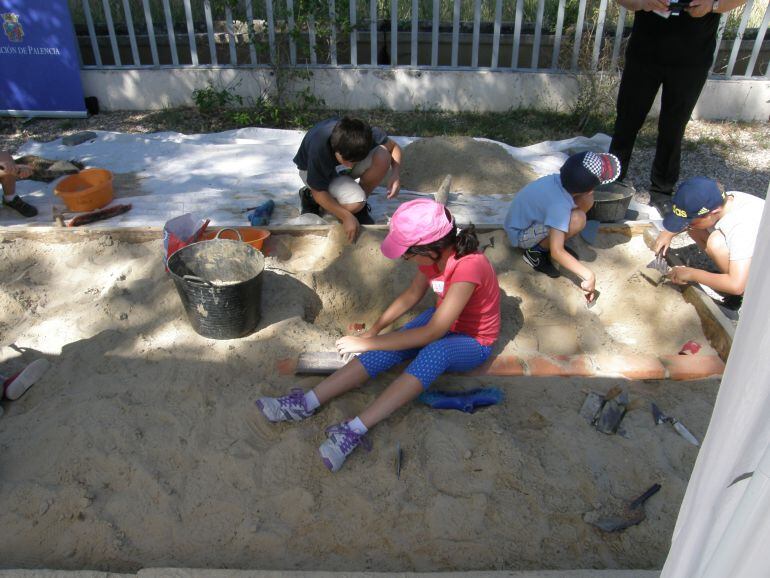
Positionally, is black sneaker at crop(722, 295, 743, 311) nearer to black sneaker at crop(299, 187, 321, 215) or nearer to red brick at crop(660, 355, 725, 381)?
red brick at crop(660, 355, 725, 381)

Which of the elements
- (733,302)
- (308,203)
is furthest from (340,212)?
(733,302)

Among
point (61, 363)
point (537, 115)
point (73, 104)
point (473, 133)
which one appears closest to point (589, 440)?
point (61, 363)

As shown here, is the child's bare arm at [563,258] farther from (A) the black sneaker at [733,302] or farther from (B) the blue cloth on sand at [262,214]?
(B) the blue cloth on sand at [262,214]

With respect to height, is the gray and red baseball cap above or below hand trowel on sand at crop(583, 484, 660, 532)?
above

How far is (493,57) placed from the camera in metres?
6.87

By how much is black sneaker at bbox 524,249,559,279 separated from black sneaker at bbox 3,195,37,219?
331 centimetres

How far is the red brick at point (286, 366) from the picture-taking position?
2.94 metres

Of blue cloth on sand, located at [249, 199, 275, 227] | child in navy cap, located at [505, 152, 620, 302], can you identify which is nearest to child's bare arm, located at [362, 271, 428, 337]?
Result: child in navy cap, located at [505, 152, 620, 302]

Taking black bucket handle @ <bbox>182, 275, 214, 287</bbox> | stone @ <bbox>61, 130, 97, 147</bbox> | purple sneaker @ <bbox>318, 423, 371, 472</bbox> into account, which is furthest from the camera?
stone @ <bbox>61, 130, 97, 147</bbox>

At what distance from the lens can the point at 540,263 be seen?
3625 millimetres

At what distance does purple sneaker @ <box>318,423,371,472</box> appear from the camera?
8.03 ft

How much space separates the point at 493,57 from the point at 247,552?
6.10 meters

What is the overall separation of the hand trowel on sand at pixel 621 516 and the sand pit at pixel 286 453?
30 mm

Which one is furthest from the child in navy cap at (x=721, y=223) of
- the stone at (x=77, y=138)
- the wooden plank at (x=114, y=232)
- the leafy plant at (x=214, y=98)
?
the leafy plant at (x=214, y=98)
